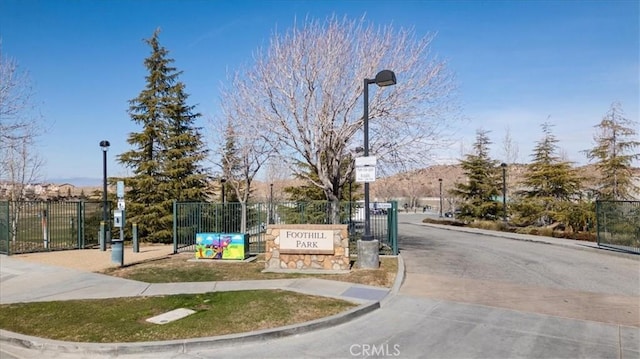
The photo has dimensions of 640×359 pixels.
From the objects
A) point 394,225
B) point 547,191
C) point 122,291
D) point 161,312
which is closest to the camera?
point 161,312

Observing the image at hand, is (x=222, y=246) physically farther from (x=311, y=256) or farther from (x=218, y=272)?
(x=311, y=256)

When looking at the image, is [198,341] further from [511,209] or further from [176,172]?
[511,209]

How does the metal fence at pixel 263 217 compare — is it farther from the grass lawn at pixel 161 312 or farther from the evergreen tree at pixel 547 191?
the evergreen tree at pixel 547 191

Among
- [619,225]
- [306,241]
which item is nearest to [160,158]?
[306,241]

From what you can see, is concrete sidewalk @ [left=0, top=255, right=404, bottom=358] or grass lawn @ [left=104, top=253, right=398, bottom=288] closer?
concrete sidewalk @ [left=0, top=255, right=404, bottom=358]

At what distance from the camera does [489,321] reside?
7324mm

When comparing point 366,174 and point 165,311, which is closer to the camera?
point 165,311

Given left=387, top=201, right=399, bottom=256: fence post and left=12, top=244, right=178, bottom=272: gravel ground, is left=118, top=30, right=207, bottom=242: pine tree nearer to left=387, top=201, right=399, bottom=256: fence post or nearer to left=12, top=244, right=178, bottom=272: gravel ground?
left=12, top=244, right=178, bottom=272: gravel ground

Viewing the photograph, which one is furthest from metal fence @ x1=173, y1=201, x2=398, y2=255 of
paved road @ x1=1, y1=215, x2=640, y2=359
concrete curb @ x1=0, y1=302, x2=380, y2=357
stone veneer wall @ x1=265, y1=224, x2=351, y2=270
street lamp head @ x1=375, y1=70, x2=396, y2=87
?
concrete curb @ x1=0, y1=302, x2=380, y2=357

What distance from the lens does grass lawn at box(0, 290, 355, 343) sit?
6.61m

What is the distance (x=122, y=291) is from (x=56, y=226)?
42.2ft

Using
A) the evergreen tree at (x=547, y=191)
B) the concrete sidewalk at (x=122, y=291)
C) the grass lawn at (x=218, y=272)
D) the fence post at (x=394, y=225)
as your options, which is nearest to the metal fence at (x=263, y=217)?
the fence post at (x=394, y=225)

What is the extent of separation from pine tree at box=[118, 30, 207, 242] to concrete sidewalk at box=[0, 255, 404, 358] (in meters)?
10.1

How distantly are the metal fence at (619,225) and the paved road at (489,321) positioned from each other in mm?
4114
